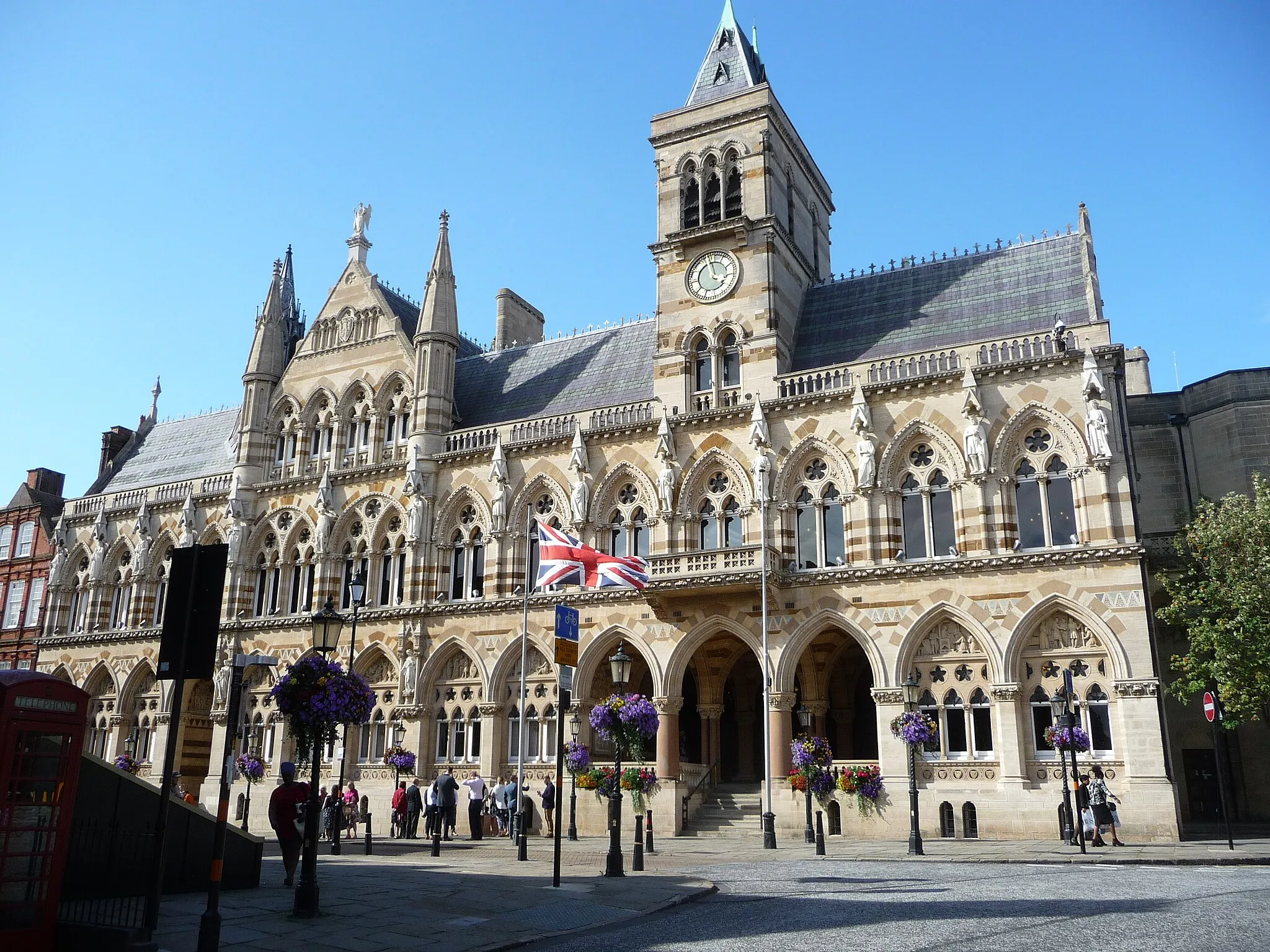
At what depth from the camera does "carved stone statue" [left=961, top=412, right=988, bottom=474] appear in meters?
30.7

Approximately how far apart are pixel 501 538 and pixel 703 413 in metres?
8.62

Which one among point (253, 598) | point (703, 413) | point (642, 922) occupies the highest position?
point (703, 413)

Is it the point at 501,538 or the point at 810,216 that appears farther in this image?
the point at 810,216

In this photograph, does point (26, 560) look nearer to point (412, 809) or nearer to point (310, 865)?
point (412, 809)

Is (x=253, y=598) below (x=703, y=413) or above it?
below

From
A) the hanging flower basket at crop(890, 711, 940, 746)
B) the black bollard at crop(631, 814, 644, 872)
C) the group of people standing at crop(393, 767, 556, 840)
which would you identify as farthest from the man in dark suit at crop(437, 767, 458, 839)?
the hanging flower basket at crop(890, 711, 940, 746)

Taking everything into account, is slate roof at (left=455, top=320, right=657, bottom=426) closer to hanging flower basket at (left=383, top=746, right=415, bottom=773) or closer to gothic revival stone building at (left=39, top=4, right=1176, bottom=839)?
gothic revival stone building at (left=39, top=4, right=1176, bottom=839)

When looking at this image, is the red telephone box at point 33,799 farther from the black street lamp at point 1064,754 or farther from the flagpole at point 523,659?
the black street lamp at point 1064,754

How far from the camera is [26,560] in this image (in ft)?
179

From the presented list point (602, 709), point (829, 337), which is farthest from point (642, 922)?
point (829, 337)

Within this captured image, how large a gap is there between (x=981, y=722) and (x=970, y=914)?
55.4 ft

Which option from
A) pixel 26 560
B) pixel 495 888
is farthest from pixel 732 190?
pixel 26 560

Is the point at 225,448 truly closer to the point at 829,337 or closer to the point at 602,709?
the point at 829,337

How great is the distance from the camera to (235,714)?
45.9ft
